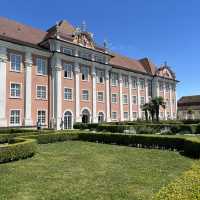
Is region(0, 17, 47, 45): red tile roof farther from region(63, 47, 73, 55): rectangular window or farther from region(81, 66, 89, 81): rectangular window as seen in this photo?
region(81, 66, 89, 81): rectangular window

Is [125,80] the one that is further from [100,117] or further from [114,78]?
[100,117]

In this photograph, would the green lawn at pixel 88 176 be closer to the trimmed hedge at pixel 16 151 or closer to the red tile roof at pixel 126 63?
the trimmed hedge at pixel 16 151

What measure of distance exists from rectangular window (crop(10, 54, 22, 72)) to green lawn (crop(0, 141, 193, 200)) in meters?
19.7

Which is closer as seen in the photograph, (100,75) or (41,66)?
(41,66)

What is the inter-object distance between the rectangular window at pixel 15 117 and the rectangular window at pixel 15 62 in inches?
204

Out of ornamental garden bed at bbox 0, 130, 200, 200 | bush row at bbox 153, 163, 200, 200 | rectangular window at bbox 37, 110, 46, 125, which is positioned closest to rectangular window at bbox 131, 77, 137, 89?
rectangular window at bbox 37, 110, 46, 125

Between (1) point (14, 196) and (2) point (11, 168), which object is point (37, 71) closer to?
(2) point (11, 168)

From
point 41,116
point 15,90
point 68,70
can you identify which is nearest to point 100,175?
point 15,90

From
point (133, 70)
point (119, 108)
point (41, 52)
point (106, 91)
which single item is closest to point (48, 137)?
point (41, 52)

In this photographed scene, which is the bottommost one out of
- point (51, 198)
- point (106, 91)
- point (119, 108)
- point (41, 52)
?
point (51, 198)

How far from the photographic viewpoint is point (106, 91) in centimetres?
4047

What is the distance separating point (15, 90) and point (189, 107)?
2820 inches

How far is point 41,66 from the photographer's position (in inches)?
1264

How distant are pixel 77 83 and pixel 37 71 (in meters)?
6.52
